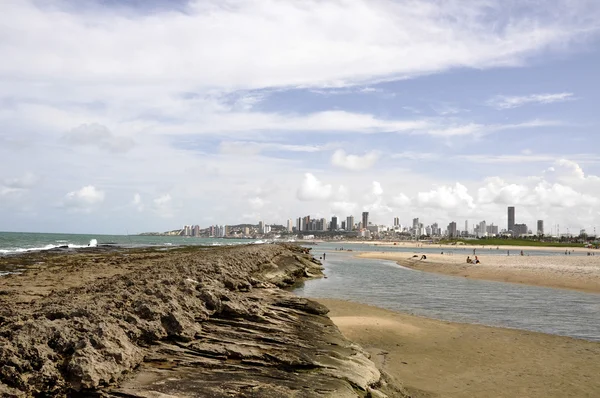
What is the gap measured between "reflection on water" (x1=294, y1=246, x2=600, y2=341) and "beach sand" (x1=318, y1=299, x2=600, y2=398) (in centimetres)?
283

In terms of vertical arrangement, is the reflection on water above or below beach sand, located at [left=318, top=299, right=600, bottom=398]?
below

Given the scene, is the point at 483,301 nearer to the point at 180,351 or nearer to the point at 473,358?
the point at 473,358

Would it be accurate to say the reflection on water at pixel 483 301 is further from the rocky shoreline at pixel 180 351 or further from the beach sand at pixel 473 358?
the rocky shoreline at pixel 180 351

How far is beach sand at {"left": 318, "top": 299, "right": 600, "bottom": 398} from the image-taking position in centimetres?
1226

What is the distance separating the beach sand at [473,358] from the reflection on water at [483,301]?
9.30 ft

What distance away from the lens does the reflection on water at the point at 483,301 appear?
2217 centimetres

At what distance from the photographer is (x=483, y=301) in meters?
29.8

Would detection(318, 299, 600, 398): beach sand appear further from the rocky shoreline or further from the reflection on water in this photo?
the rocky shoreline

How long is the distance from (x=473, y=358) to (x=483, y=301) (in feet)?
52.6

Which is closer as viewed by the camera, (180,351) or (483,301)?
(180,351)

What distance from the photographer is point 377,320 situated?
810 inches

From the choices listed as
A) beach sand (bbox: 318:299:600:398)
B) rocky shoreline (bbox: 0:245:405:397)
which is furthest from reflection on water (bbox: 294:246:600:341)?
rocky shoreline (bbox: 0:245:405:397)

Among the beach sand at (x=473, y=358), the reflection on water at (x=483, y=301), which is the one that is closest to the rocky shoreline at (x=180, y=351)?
the beach sand at (x=473, y=358)

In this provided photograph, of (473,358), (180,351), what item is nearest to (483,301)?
(473,358)
